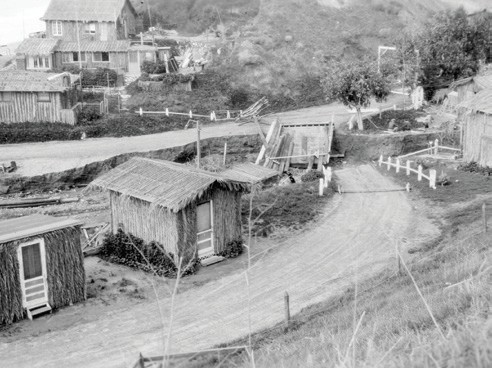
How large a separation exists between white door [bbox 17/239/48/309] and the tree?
24551 millimetres

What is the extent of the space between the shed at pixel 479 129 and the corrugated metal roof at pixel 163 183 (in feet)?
43.8

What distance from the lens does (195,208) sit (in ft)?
70.0

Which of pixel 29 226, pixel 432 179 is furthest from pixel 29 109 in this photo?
pixel 29 226

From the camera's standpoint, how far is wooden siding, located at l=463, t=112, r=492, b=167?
101 feet

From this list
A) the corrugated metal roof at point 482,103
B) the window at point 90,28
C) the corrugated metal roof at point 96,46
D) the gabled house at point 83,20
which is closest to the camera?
the corrugated metal roof at point 482,103

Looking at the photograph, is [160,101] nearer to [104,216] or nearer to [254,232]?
[104,216]

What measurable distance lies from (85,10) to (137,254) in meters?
38.5

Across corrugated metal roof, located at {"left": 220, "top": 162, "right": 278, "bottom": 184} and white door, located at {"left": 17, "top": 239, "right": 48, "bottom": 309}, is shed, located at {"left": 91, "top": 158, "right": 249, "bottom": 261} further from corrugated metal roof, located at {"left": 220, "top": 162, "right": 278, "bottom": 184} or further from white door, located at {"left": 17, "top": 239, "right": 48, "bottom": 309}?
corrugated metal roof, located at {"left": 220, "top": 162, "right": 278, "bottom": 184}

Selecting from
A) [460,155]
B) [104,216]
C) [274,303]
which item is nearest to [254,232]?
[274,303]

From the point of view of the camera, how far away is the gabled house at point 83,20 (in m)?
54.9

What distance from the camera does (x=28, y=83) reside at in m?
42.5

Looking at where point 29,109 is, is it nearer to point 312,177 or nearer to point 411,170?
point 312,177

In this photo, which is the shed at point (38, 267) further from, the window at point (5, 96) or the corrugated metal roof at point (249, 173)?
the window at point (5, 96)

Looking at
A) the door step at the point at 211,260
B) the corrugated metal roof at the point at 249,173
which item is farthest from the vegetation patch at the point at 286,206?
the door step at the point at 211,260
